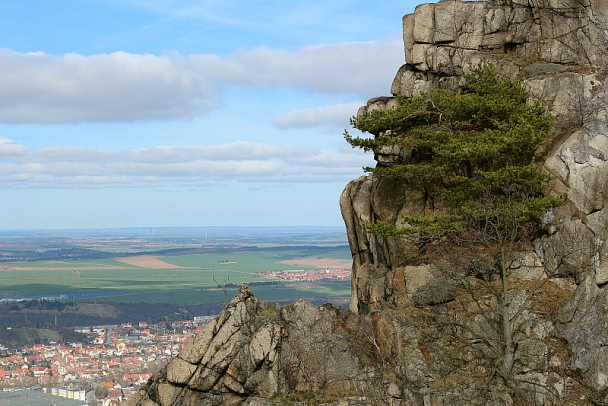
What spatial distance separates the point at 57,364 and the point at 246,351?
416 feet

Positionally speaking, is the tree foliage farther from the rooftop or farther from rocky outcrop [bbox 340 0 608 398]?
the rooftop

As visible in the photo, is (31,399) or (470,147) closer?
(470,147)

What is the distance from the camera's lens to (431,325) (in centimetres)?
3400

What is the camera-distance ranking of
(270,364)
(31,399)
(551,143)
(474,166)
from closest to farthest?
(270,364)
(551,143)
(474,166)
(31,399)

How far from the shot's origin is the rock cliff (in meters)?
31.0

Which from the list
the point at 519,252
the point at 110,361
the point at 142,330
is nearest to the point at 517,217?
the point at 519,252

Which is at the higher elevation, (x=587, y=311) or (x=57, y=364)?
(x=587, y=311)

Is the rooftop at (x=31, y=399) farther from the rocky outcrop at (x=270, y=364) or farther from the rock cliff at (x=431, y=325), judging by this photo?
the rocky outcrop at (x=270, y=364)

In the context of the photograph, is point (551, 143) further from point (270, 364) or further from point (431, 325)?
point (270, 364)

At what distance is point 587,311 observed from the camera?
104 ft

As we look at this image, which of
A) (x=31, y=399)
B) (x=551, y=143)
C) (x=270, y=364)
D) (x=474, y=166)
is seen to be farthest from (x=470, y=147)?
(x=31, y=399)

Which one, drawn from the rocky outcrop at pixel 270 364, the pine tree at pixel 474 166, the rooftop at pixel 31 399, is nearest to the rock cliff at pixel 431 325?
the rocky outcrop at pixel 270 364

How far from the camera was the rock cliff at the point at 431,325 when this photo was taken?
102ft

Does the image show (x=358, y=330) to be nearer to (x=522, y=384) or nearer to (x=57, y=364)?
(x=522, y=384)
